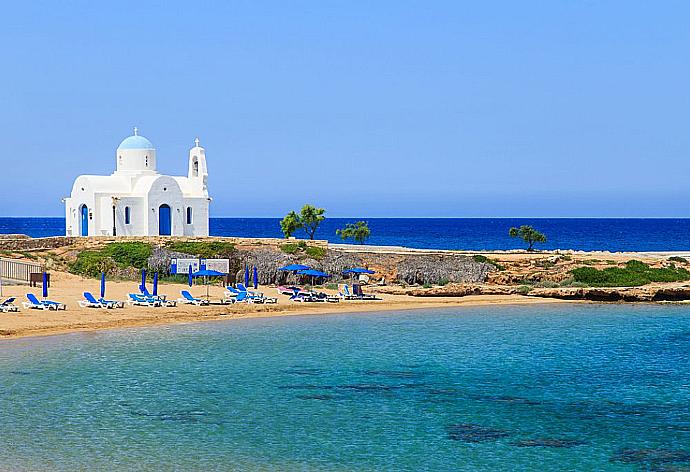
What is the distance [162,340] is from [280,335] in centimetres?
390

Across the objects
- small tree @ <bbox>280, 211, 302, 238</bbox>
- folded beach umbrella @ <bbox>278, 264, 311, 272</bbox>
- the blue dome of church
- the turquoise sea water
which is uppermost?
the blue dome of church

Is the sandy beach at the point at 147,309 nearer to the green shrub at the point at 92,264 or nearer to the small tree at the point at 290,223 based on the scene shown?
the green shrub at the point at 92,264

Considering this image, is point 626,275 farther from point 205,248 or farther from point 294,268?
point 205,248

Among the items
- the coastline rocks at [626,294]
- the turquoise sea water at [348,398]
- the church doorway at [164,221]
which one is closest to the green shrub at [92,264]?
the church doorway at [164,221]

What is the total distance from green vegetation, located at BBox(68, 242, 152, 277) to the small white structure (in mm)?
8158

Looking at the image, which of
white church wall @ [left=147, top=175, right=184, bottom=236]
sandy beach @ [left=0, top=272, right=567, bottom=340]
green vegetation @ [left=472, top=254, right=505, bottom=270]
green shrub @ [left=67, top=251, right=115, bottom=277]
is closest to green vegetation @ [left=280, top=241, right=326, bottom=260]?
sandy beach @ [left=0, top=272, right=567, bottom=340]

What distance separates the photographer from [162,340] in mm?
28188

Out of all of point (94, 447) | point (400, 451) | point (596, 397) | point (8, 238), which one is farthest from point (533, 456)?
point (8, 238)

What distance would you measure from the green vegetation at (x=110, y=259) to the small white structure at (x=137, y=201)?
26.8 feet

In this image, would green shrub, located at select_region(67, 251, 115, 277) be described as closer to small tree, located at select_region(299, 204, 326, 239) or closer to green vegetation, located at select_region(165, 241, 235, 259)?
green vegetation, located at select_region(165, 241, 235, 259)

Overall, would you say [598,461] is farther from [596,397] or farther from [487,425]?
[596,397]

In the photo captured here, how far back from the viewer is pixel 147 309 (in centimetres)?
3400

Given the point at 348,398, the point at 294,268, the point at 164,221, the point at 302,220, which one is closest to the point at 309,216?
the point at 302,220

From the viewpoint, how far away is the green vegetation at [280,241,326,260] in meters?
47.3
